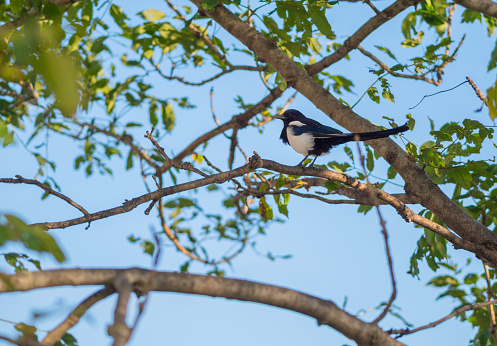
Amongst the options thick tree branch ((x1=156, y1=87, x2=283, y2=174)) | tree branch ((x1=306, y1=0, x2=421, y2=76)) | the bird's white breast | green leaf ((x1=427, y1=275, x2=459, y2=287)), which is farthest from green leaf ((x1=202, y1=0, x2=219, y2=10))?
green leaf ((x1=427, y1=275, x2=459, y2=287))

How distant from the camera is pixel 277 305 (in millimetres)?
2059

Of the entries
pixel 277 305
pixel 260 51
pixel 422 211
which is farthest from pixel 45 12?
pixel 422 211

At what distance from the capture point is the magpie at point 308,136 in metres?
5.37

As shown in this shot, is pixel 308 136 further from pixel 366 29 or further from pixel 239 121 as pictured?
pixel 366 29

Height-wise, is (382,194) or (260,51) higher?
(260,51)

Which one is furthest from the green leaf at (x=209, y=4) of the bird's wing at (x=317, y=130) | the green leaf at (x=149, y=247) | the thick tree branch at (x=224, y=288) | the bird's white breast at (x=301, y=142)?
the green leaf at (x=149, y=247)

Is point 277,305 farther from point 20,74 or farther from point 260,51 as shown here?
point 260,51

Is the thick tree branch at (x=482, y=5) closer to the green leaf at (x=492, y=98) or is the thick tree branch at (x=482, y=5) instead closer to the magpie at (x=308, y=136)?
the green leaf at (x=492, y=98)

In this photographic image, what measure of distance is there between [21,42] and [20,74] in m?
0.12

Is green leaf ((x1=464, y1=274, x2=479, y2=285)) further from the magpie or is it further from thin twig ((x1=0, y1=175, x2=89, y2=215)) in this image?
thin twig ((x1=0, y1=175, x2=89, y2=215))

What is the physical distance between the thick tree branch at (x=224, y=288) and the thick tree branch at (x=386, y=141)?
6.30ft

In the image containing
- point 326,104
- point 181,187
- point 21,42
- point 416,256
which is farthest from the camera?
point 416,256

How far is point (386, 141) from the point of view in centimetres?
422

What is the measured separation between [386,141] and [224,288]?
262cm
